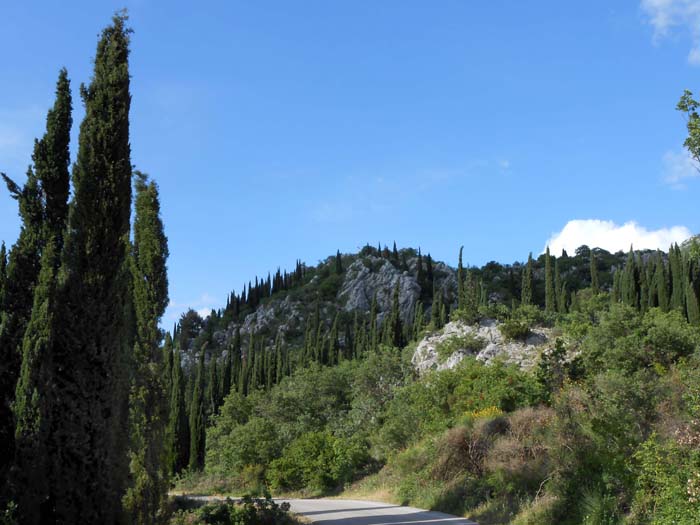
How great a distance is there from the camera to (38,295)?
956 cm

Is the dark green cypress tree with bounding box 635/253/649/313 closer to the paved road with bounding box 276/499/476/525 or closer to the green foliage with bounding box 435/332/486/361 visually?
the green foliage with bounding box 435/332/486/361

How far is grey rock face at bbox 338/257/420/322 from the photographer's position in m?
81.2

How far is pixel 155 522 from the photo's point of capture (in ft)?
34.2

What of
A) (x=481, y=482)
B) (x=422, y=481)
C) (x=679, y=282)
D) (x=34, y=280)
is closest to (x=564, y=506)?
(x=481, y=482)

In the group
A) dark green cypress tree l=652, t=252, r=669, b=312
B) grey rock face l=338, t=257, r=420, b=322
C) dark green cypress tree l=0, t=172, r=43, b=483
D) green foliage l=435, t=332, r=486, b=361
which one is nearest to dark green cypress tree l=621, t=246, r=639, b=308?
dark green cypress tree l=652, t=252, r=669, b=312

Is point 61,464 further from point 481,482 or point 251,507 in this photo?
point 481,482

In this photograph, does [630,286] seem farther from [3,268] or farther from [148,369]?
[3,268]

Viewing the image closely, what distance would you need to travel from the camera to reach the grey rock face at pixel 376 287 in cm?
8125

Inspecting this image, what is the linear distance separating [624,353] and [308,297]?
242 ft

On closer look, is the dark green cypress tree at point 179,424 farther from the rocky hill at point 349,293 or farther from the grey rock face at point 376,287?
the grey rock face at point 376,287

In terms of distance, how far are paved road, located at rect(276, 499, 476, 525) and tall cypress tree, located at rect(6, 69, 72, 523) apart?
7467mm

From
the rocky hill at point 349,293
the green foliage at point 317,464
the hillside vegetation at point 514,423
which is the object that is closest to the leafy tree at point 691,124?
the hillside vegetation at point 514,423

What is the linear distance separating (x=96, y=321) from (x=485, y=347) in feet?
86.7

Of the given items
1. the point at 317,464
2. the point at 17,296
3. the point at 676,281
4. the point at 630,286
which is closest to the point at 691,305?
the point at 676,281
